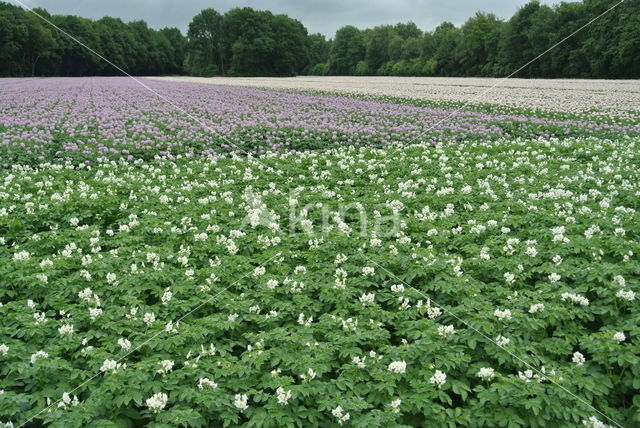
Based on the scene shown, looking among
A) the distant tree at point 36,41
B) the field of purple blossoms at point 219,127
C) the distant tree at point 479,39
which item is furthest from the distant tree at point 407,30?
the distant tree at point 36,41

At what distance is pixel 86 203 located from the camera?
833cm

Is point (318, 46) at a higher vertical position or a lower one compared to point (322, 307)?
higher

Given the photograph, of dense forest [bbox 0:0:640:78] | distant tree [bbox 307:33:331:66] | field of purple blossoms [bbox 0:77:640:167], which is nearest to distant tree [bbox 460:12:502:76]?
dense forest [bbox 0:0:640:78]

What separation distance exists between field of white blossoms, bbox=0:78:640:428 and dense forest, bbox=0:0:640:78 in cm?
742

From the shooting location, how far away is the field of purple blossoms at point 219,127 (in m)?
14.2

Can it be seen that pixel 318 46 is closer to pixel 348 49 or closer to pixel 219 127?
pixel 348 49

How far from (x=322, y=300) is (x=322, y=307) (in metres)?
0.07

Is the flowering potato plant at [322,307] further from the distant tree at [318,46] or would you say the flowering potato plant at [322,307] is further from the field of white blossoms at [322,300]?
the distant tree at [318,46]

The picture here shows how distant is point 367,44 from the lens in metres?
20.1

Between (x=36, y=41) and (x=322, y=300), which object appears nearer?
(x=322, y=300)

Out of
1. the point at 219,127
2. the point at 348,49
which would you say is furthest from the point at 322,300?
the point at 348,49

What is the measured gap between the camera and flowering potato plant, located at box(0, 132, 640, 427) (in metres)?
3.83

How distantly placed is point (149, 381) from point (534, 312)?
11.7 ft

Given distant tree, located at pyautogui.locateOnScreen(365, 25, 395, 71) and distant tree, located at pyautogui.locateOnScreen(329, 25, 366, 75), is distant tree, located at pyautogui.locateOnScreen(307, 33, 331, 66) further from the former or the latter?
distant tree, located at pyautogui.locateOnScreen(365, 25, 395, 71)
